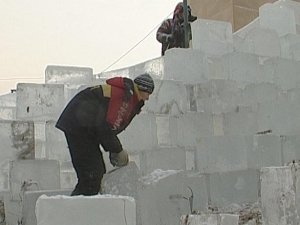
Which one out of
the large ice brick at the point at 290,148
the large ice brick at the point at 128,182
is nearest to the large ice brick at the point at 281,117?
the large ice brick at the point at 290,148

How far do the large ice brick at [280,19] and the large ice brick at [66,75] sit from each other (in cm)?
225

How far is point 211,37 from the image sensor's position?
643 cm

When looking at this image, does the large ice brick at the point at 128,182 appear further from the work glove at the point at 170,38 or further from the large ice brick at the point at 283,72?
the work glove at the point at 170,38

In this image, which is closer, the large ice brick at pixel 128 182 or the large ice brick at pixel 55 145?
the large ice brick at pixel 128 182

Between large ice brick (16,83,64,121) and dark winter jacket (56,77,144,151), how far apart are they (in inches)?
47.0

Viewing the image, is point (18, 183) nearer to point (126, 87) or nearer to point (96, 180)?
point (96, 180)

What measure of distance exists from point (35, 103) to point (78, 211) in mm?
2749

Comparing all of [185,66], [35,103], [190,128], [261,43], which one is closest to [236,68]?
[185,66]

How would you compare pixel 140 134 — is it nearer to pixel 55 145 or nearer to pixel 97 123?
pixel 55 145

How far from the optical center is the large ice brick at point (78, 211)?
253 cm

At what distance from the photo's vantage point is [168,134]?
529 centimetres

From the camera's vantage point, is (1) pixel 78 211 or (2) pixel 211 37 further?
(2) pixel 211 37

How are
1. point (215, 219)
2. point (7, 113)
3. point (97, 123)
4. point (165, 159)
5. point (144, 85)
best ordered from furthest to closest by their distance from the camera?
point (7, 113) < point (165, 159) < point (144, 85) < point (97, 123) < point (215, 219)

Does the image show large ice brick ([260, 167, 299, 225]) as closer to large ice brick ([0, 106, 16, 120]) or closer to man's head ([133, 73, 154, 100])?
man's head ([133, 73, 154, 100])
